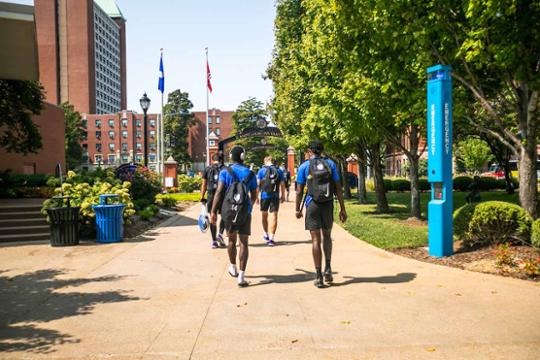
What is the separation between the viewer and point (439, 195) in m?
8.65

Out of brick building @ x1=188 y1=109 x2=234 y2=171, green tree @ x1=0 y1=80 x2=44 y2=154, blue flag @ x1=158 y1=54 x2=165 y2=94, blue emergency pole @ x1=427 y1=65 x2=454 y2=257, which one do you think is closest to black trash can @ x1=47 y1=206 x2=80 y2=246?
blue emergency pole @ x1=427 y1=65 x2=454 y2=257

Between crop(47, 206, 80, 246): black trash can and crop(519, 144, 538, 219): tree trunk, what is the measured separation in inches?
393

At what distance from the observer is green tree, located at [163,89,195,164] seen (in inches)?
3885

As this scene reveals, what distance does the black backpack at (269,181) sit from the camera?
35.2ft

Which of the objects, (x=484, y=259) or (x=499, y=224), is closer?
(x=484, y=259)

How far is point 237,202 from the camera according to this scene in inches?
263

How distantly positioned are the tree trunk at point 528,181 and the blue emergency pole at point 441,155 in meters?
1.91

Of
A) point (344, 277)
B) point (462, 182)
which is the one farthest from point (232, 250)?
point (462, 182)

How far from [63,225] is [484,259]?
916 centimetres

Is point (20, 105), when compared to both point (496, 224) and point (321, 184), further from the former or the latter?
point (496, 224)

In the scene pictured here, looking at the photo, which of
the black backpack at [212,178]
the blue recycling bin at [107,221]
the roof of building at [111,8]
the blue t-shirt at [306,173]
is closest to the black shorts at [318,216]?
the blue t-shirt at [306,173]

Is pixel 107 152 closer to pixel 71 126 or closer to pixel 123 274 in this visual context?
pixel 71 126

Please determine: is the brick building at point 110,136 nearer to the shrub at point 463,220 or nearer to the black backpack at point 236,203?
the shrub at point 463,220

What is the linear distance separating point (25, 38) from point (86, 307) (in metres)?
4.30
